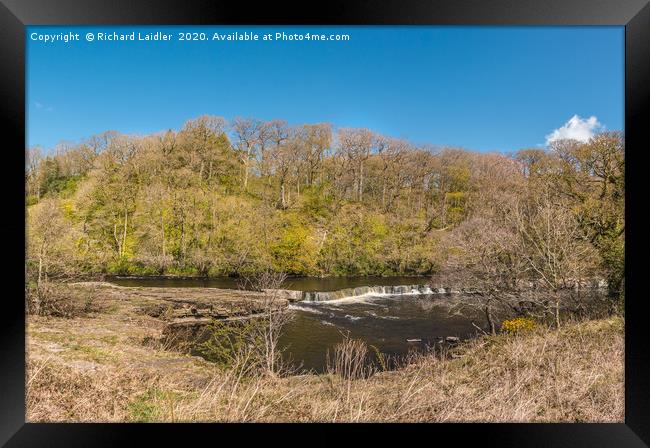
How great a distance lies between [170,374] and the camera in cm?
484

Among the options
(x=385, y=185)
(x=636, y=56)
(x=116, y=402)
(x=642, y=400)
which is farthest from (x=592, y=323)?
(x=385, y=185)

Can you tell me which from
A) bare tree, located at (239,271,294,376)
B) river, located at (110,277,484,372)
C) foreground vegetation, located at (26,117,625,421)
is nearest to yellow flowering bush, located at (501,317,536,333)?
foreground vegetation, located at (26,117,625,421)

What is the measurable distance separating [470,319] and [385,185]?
6264 mm

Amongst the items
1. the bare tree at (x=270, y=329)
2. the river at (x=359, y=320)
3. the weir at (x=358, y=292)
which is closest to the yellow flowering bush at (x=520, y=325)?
the river at (x=359, y=320)

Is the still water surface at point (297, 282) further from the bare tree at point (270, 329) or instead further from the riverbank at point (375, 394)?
the riverbank at point (375, 394)

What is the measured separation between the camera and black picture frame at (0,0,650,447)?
7.76ft

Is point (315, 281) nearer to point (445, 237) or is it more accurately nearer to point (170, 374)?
point (445, 237)

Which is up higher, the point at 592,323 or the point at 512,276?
the point at 512,276

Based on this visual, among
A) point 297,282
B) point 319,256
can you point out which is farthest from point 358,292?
point 297,282
